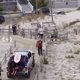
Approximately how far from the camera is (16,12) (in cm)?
6328

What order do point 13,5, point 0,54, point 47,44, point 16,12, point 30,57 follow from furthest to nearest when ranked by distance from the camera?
point 13,5, point 16,12, point 47,44, point 0,54, point 30,57

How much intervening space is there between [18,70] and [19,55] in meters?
1.11


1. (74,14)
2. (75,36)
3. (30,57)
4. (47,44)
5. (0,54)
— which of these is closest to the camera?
(30,57)

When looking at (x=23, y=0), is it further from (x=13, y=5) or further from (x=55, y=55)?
(x=55, y=55)

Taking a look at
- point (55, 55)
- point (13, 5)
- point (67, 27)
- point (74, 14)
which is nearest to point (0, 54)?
point (55, 55)

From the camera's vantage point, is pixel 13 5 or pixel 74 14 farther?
pixel 13 5

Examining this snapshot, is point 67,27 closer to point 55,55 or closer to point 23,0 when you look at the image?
point 55,55

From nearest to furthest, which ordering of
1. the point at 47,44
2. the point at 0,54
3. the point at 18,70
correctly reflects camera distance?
1. the point at 18,70
2. the point at 0,54
3. the point at 47,44

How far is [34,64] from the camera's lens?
2444 centimetres

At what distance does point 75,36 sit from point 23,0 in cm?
3380

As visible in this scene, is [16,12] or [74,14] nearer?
[74,14]

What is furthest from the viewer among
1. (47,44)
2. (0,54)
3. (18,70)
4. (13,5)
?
(13,5)

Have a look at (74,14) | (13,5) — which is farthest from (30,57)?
(13,5)

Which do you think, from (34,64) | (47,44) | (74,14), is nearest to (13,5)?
(74,14)
